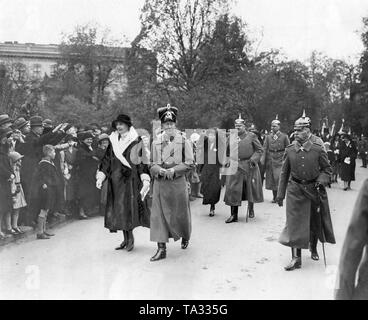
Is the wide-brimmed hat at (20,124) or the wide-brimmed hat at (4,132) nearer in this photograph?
the wide-brimmed hat at (4,132)

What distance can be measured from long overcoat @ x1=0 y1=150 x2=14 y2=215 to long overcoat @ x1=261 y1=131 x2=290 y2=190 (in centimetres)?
692

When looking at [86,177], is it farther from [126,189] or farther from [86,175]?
[126,189]

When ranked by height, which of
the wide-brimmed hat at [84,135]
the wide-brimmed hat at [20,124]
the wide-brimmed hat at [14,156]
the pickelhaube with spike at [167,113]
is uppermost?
the pickelhaube with spike at [167,113]

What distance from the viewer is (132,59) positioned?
2853cm

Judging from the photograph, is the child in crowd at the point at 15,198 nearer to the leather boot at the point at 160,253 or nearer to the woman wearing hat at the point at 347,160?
the leather boot at the point at 160,253

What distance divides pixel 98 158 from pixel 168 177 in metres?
3.69

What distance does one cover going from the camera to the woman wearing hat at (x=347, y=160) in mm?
15648

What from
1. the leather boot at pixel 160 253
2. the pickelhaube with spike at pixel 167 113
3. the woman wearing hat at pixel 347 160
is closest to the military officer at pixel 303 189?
the leather boot at pixel 160 253

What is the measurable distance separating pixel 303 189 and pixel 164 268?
197 centimetres

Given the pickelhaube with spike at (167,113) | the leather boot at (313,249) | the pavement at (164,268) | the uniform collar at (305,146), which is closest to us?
the pavement at (164,268)

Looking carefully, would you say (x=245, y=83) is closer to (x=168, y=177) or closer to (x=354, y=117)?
(x=354, y=117)

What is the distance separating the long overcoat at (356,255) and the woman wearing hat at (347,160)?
43.6 ft
